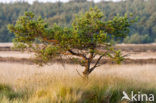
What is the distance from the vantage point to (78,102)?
7988 millimetres

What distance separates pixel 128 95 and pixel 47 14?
79.5m

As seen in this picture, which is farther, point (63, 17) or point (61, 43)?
point (63, 17)

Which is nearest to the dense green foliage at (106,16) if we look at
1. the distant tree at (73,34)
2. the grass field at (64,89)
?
the distant tree at (73,34)

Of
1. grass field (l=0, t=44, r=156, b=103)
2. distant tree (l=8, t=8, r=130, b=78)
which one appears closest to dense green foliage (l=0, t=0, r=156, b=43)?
distant tree (l=8, t=8, r=130, b=78)

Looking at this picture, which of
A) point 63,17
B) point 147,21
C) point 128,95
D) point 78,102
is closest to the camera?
point 78,102

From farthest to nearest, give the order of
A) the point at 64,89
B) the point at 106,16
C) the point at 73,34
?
the point at 106,16, the point at 73,34, the point at 64,89

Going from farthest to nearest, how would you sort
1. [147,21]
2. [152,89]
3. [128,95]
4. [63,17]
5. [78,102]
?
[63,17] → [147,21] → [152,89] → [128,95] → [78,102]

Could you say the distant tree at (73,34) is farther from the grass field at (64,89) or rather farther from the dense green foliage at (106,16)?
the dense green foliage at (106,16)

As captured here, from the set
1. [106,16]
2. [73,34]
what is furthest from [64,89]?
[106,16]

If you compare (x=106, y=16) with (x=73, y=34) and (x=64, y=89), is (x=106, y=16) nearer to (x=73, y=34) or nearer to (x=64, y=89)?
(x=73, y=34)

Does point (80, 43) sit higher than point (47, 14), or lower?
lower

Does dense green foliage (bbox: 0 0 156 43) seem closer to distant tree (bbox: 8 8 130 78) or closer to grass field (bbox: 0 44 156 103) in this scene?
distant tree (bbox: 8 8 130 78)

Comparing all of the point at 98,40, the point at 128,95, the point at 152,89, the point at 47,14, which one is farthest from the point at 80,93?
the point at 47,14

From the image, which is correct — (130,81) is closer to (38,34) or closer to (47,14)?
(38,34)
